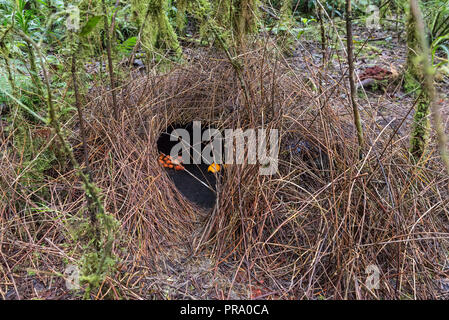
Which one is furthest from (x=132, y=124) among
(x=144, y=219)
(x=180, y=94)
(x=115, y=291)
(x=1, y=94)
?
(x=115, y=291)

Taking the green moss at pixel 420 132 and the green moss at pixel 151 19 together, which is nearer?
the green moss at pixel 420 132

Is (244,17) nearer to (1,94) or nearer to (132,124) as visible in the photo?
(132,124)

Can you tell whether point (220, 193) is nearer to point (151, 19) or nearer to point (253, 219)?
point (253, 219)

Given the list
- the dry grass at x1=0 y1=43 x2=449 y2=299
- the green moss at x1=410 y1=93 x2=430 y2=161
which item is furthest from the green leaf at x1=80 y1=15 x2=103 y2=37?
the green moss at x1=410 y1=93 x2=430 y2=161

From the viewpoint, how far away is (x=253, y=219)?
194 cm

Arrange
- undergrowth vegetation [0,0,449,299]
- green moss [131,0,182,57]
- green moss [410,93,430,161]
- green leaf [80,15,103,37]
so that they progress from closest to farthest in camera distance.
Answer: green leaf [80,15,103,37], undergrowth vegetation [0,0,449,299], green moss [410,93,430,161], green moss [131,0,182,57]

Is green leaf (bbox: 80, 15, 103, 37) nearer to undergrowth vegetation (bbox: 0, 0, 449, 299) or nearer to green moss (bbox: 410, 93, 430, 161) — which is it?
undergrowth vegetation (bbox: 0, 0, 449, 299)

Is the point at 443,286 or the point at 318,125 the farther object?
the point at 318,125

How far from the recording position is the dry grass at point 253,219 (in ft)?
5.57

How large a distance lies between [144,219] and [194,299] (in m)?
0.60

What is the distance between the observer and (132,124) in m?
2.51

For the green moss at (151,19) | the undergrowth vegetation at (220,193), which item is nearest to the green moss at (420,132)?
the undergrowth vegetation at (220,193)

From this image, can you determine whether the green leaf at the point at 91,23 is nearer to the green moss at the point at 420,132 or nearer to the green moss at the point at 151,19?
the green moss at the point at 151,19

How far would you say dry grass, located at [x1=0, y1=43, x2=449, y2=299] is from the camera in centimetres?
170
